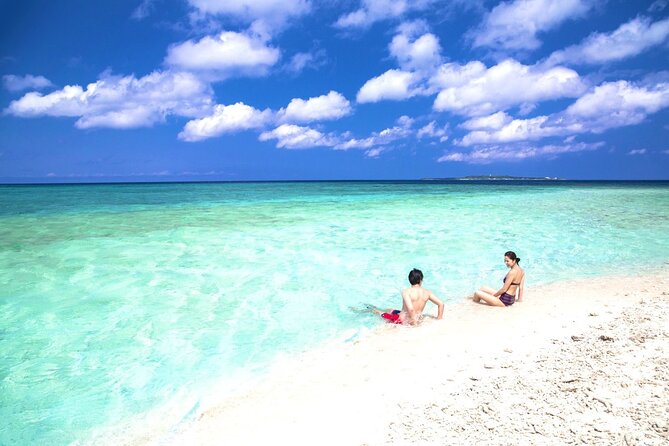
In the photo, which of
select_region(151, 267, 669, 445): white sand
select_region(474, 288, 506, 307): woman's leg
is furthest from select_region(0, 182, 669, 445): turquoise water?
select_region(151, 267, 669, 445): white sand

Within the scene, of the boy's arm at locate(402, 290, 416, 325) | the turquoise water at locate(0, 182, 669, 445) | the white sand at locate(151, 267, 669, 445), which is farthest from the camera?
the boy's arm at locate(402, 290, 416, 325)

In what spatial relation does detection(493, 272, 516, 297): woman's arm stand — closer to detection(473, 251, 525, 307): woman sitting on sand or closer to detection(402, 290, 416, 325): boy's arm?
detection(473, 251, 525, 307): woman sitting on sand

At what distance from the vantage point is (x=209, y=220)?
63.1 feet

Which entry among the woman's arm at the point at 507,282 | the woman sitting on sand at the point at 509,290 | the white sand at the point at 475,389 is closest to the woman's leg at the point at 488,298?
the woman sitting on sand at the point at 509,290

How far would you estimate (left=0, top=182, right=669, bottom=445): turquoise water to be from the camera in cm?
445

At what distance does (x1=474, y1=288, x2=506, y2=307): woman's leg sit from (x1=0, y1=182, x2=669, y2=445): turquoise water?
0.57 metres

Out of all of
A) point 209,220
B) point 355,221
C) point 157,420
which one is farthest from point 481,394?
point 209,220

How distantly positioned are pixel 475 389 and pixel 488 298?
11.7 feet

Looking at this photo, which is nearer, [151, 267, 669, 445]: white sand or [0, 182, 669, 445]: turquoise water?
[151, 267, 669, 445]: white sand

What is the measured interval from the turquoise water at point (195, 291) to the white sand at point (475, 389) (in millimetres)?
717

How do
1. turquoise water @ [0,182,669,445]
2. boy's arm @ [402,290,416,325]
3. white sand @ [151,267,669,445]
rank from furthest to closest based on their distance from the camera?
boy's arm @ [402,290,416,325]
turquoise water @ [0,182,669,445]
white sand @ [151,267,669,445]

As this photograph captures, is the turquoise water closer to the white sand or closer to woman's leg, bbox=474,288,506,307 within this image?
woman's leg, bbox=474,288,506,307

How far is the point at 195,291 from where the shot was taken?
7902 mm

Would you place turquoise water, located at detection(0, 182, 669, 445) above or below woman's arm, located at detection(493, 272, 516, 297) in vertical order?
below
